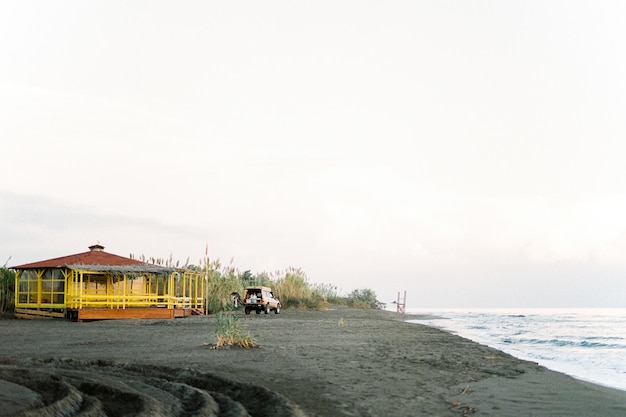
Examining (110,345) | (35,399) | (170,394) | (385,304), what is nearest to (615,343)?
(110,345)

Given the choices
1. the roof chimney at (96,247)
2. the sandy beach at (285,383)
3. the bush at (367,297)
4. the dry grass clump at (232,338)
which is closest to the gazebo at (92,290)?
the roof chimney at (96,247)

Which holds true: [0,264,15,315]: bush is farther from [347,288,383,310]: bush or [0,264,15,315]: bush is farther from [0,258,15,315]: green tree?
[347,288,383,310]: bush

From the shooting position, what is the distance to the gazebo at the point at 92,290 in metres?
34.5

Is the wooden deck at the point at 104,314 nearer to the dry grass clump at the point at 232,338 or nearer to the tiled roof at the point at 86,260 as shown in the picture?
the tiled roof at the point at 86,260

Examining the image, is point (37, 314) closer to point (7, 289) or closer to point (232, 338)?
point (7, 289)

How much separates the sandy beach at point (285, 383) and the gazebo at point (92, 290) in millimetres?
17167

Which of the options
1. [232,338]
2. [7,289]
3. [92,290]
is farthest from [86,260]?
[232,338]

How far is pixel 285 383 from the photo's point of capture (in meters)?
10.8

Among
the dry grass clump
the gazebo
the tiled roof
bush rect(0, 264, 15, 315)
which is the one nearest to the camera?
the dry grass clump

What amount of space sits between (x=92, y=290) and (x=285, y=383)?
1138 inches

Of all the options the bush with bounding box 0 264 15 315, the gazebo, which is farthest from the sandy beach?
the bush with bounding box 0 264 15 315

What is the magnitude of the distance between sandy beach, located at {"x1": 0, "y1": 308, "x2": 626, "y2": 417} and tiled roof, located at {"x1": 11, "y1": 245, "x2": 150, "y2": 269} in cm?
1860

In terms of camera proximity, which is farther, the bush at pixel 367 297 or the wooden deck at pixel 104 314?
the bush at pixel 367 297

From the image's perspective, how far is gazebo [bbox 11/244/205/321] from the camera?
113 feet
